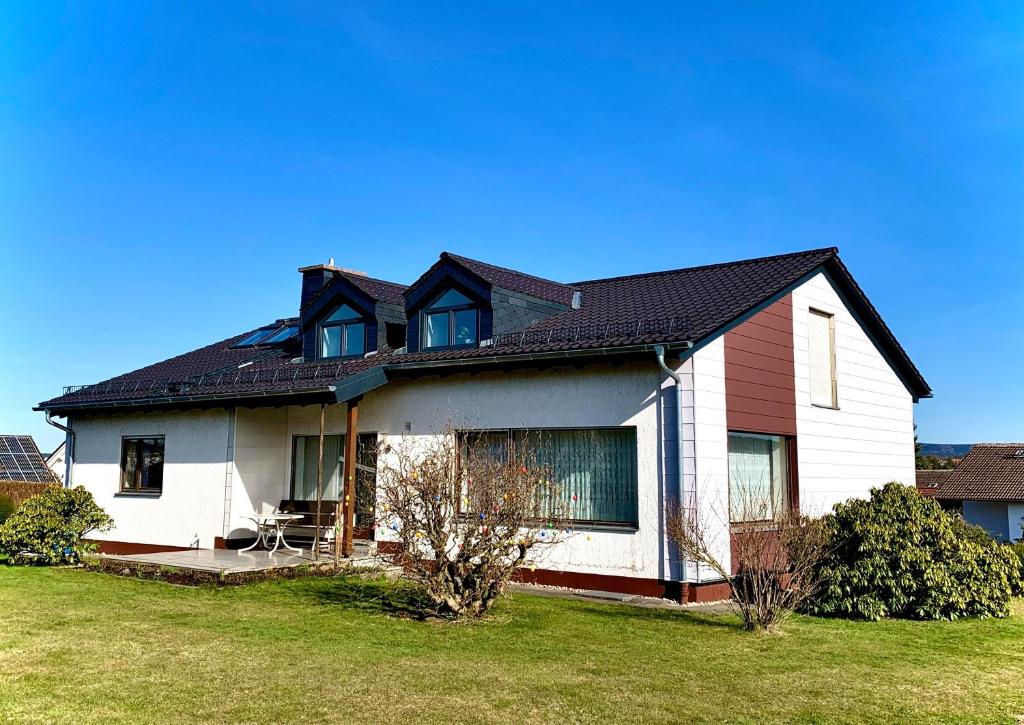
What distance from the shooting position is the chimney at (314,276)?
19.5 m

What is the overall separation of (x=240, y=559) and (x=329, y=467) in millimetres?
2961

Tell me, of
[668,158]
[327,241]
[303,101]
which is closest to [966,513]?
[668,158]

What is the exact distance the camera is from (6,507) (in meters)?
25.3

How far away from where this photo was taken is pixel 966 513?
43.3 metres

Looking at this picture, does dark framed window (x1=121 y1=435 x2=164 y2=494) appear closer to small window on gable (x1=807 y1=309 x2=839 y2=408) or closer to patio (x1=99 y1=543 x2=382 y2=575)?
patio (x1=99 y1=543 x2=382 y2=575)

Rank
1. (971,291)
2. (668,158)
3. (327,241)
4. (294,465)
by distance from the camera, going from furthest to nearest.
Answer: (971,291), (327,241), (668,158), (294,465)

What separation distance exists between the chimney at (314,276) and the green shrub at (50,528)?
681 cm

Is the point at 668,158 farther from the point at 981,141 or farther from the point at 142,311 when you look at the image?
the point at 142,311

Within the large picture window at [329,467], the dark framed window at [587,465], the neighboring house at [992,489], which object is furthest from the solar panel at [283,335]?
the neighboring house at [992,489]

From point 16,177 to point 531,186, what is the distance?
36.9 ft

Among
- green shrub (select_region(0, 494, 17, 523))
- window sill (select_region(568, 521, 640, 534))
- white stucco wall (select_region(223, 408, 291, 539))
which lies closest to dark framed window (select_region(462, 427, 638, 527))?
window sill (select_region(568, 521, 640, 534))

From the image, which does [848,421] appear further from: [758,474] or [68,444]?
[68,444]

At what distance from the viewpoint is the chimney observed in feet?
64.0

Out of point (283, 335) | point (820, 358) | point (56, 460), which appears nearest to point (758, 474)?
point (820, 358)
